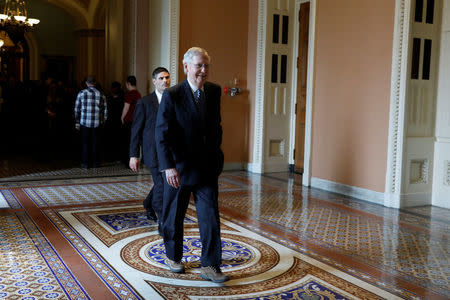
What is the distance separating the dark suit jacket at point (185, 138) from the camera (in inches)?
140

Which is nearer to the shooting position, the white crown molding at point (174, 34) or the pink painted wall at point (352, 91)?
the pink painted wall at point (352, 91)

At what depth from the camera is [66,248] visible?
437 centimetres

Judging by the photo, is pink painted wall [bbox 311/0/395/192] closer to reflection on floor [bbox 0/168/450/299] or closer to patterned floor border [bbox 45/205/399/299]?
reflection on floor [bbox 0/168/450/299]

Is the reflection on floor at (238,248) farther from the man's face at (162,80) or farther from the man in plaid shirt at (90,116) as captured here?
the man in plaid shirt at (90,116)

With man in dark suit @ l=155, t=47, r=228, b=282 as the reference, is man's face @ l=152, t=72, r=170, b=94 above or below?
above

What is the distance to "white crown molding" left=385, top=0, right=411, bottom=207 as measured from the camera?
627cm

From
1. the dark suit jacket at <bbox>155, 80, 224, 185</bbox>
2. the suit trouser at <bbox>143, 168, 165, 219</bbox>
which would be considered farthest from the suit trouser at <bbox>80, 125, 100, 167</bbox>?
the dark suit jacket at <bbox>155, 80, 224, 185</bbox>

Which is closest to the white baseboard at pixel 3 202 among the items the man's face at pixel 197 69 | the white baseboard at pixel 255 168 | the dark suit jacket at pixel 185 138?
the dark suit jacket at pixel 185 138

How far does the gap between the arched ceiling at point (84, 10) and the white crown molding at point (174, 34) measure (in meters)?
9.05

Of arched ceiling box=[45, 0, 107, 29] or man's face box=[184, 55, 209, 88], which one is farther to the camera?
arched ceiling box=[45, 0, 107, 29]

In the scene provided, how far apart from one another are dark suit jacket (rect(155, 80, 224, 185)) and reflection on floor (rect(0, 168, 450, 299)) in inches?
32.9

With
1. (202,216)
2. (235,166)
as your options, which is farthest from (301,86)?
(202,216)

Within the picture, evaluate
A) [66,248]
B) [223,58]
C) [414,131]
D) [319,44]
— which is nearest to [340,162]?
[414,131]

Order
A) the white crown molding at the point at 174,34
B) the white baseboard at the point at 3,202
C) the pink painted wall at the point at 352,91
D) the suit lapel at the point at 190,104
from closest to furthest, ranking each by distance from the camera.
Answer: the suit lapel at the point at 190,104
the white baseboard at the point at 3,202
the pink painted wall at the point at 352,91
the white crown molding at the point at 174,34
